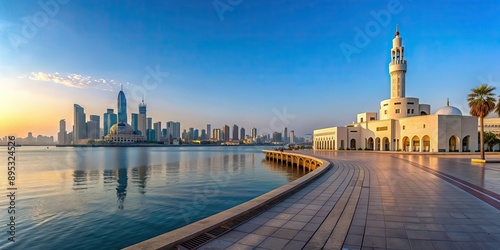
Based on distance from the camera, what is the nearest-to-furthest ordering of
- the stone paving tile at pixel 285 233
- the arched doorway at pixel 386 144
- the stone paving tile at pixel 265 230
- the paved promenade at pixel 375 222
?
1. the paved promenade at pixel 375 222
2. the stone paving tile at pixel 285 233
3. the stone paving tile at pixel 265 230
4. the arched doorway at pixel 386 144

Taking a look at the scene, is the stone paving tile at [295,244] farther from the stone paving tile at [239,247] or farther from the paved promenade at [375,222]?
the stone paving tile at [239,247]

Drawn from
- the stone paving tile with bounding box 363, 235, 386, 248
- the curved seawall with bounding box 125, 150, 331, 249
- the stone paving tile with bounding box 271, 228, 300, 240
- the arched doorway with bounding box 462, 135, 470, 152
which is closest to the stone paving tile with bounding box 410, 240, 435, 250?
the stone paving tile with bounding box 363, 235, 386, 248

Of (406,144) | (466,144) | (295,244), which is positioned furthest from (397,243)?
(466,144)

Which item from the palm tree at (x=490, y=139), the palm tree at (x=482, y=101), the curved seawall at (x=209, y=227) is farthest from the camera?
the palm tree at (x=490, y=139)

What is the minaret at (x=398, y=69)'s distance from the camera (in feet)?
203

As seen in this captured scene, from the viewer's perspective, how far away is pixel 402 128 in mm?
56281

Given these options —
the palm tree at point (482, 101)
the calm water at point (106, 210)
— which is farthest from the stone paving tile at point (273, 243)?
the palm tree at point (482, 101)

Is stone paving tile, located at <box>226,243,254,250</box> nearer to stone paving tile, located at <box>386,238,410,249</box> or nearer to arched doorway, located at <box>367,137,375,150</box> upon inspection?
stone paving tile, located at <box>386,238,410,249</box>

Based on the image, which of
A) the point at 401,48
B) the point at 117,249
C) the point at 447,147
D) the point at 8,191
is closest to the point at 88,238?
the point at 117,249

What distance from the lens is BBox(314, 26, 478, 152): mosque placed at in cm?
4909

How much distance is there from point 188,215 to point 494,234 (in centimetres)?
1158

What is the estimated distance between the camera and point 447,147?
161 feet

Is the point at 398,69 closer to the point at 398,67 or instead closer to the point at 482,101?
the point at 398,67

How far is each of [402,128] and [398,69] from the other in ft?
51.1
